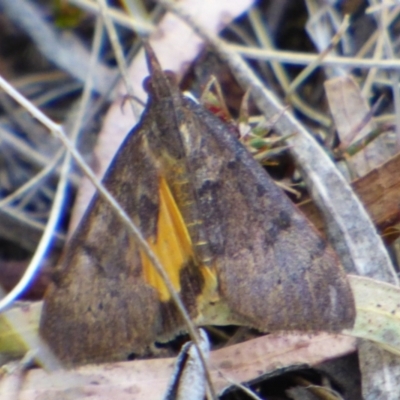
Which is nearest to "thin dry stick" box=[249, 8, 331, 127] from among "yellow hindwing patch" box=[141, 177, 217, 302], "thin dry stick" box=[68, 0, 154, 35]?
"thin dry stick" box=[68, 0, 154, 35]

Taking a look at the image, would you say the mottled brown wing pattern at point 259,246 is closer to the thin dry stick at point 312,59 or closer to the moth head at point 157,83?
the moth head at point 157,83

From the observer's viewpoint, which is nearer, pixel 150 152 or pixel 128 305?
pixel 128 305

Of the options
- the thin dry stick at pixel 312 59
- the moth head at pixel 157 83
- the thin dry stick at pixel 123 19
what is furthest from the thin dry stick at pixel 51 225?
the thin dry stick at pixel 312 59

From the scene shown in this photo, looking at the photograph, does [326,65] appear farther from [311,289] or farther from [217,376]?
[217,376]

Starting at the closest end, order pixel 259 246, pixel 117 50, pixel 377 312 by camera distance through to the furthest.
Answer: pixel 377 312 < pixel 259 246 < pixel 117 50

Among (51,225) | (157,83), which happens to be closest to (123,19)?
(157,83)

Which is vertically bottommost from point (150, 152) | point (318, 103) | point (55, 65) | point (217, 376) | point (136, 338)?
point (217, 376)

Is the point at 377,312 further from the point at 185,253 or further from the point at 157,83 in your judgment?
the point at 157,83

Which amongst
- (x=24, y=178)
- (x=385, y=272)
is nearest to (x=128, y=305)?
(x=385, y=272)
